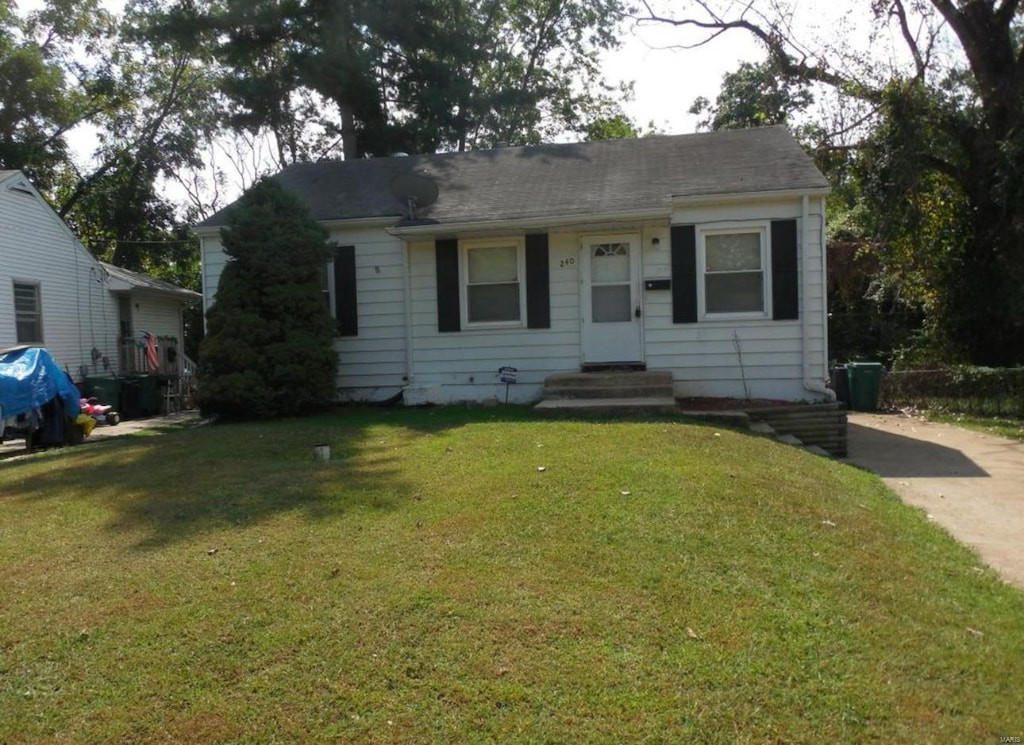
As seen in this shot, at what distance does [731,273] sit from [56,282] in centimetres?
1482

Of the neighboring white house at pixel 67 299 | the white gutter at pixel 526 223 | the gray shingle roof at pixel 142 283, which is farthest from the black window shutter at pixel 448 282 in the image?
the gray shingle roof at pixel 142 283

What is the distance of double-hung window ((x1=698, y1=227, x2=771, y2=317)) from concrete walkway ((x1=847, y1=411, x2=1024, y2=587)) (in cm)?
245

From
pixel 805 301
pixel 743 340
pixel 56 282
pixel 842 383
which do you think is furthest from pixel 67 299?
pixel 842 383

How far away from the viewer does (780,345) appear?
1095 cm

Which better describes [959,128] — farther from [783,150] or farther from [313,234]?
[313,234]

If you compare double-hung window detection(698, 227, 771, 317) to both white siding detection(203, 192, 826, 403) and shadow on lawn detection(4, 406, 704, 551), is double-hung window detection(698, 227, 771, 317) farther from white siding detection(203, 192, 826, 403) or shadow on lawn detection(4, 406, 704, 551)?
shadow on lawn detection(4, 406, 704, 551)

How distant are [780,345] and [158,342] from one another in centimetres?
1615

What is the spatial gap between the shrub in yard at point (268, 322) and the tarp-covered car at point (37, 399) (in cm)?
267

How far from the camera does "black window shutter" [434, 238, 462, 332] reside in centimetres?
1176

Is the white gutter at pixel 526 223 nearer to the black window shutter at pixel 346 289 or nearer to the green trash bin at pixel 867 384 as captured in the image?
the black window shutter at pixel 346 289

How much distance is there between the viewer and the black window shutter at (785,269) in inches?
426

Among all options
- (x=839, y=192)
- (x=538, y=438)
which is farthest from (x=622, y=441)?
(x=839, y=192)

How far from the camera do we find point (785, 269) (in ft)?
35.6

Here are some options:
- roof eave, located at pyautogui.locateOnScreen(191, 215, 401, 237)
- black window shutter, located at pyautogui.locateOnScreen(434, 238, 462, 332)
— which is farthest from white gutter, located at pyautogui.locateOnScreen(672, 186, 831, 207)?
roof eave, located at pyautogui.locateOnScreen(191, 215, 401, 237)
